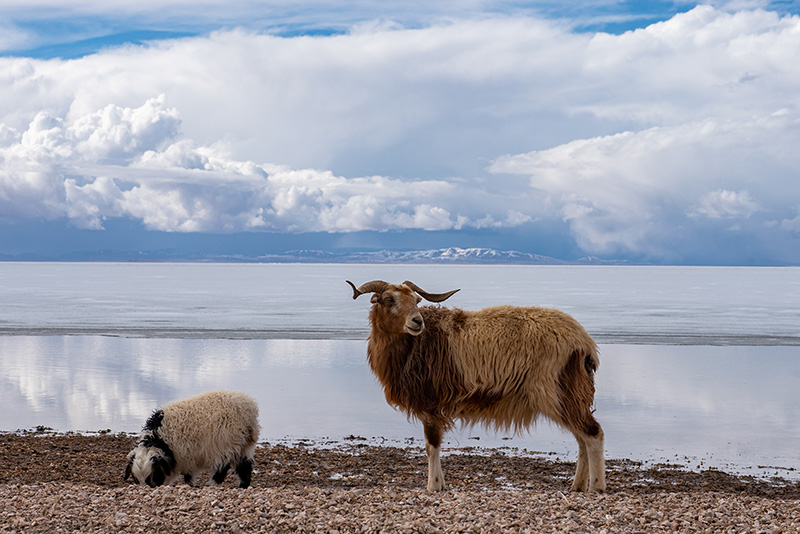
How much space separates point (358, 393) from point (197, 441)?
21.8 ft

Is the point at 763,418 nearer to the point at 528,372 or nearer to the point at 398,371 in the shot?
the point at 528,372

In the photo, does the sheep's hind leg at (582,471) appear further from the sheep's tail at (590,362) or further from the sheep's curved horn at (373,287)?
the sheep's curved horn at (373,287)

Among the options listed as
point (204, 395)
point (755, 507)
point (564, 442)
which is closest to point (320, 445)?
point (204, 395)

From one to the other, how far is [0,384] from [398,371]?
33.0 ft

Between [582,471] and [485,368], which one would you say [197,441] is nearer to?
[485,368]

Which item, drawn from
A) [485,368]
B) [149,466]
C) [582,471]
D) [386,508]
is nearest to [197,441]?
[149,466]

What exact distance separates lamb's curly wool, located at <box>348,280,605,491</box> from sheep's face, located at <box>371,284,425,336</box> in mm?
10

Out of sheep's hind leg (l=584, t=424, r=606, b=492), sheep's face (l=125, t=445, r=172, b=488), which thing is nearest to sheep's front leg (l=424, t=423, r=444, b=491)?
sheep's hind leg (l=584, t=424, r=606, b=492)

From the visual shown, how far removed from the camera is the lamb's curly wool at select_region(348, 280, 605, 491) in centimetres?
798

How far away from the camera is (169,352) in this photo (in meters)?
20.2

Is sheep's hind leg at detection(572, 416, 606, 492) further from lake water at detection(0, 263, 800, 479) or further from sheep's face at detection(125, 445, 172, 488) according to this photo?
sheep's face at detection(125, 445, 172, 488)

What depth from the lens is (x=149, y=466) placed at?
7.79 m

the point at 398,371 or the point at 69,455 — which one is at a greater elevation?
the point at 398,371

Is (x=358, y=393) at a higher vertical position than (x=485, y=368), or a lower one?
lower
